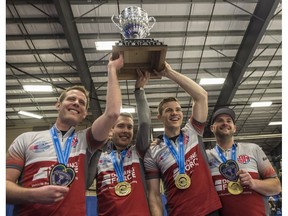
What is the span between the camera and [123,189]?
2199 mm

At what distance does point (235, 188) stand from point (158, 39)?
7.50 meters

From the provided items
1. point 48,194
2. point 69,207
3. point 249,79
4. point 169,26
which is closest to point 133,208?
point 69,207

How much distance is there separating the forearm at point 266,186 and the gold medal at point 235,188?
0.42 feet

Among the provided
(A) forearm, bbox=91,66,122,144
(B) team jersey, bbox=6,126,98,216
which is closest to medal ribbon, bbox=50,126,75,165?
(B) team jersey, bbox=6,126,98,216

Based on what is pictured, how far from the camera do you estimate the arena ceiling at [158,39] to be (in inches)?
319

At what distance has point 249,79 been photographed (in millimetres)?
12133

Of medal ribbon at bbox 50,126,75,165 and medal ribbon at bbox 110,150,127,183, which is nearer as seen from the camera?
medal ribbon at bbox 50,126,75,165

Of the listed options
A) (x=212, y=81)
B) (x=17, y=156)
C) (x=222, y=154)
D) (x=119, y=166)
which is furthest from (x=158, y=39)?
(x=17, y=156)

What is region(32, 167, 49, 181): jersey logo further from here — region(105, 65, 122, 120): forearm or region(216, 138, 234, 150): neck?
region(216, 138, 234, 150): neck

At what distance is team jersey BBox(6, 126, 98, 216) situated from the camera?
5.73 feet

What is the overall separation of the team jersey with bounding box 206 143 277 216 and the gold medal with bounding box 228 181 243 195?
24mm

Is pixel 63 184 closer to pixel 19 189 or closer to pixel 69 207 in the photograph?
pixel 69 207

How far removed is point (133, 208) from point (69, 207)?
0.54 meters

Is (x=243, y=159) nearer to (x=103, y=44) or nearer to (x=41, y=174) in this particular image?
(x=41, y=174)
